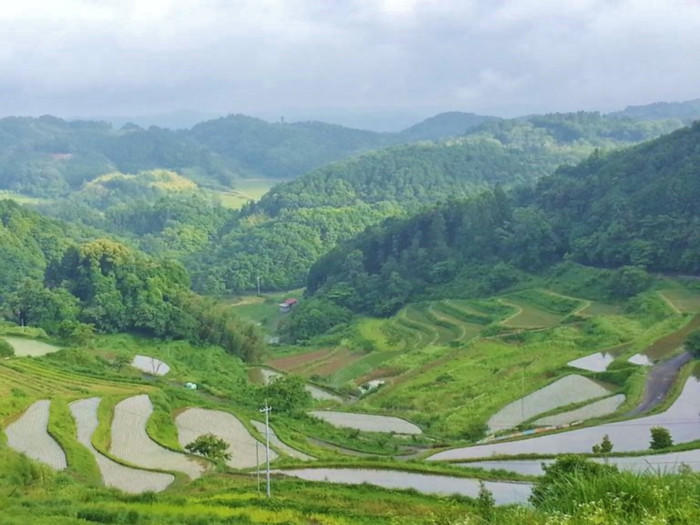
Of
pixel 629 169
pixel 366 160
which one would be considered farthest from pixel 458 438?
pixel 366 160

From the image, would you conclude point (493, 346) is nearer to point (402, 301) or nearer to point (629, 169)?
point (402, 301)

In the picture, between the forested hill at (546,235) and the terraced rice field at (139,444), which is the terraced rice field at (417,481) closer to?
the terraced rice field at (139,444)

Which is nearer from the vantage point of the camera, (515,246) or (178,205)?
(515,246)

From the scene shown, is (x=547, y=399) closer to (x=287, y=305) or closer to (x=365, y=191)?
(x=287, y=305)

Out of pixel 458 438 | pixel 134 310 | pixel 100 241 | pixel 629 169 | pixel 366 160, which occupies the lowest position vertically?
pixel 458 438

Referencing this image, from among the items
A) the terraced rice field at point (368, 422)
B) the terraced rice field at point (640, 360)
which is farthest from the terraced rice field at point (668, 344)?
the terraced rice field at point (368, 422)

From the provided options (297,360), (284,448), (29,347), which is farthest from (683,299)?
(29,347)
